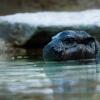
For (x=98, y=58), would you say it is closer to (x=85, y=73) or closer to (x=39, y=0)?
(x=85, y=73)

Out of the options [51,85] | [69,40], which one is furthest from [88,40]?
[51,85]

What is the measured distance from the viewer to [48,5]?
14.8ft

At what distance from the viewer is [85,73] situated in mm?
1439

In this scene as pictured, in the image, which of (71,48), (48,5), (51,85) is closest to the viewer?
(51,85)

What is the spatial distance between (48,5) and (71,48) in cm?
233

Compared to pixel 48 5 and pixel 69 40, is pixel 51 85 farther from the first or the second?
pixel 48 5

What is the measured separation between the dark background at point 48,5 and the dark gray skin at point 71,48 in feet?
6.96

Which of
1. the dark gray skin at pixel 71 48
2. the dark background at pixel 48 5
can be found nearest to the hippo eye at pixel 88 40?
the dark gray skin at pixel 71 48

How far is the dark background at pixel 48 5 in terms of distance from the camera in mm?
4363

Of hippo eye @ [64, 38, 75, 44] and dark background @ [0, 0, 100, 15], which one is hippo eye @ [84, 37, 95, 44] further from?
dark background @ [0, 0, 100, 15]

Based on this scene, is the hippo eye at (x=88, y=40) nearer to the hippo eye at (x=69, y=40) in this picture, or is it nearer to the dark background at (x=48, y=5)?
the hippo eye at (x=69, y=40)

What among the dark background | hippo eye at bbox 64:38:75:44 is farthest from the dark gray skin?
the dark background

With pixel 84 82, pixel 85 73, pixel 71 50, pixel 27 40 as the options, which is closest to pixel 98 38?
pixel 27 40

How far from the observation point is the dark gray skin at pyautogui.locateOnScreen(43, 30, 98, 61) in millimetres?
2156
